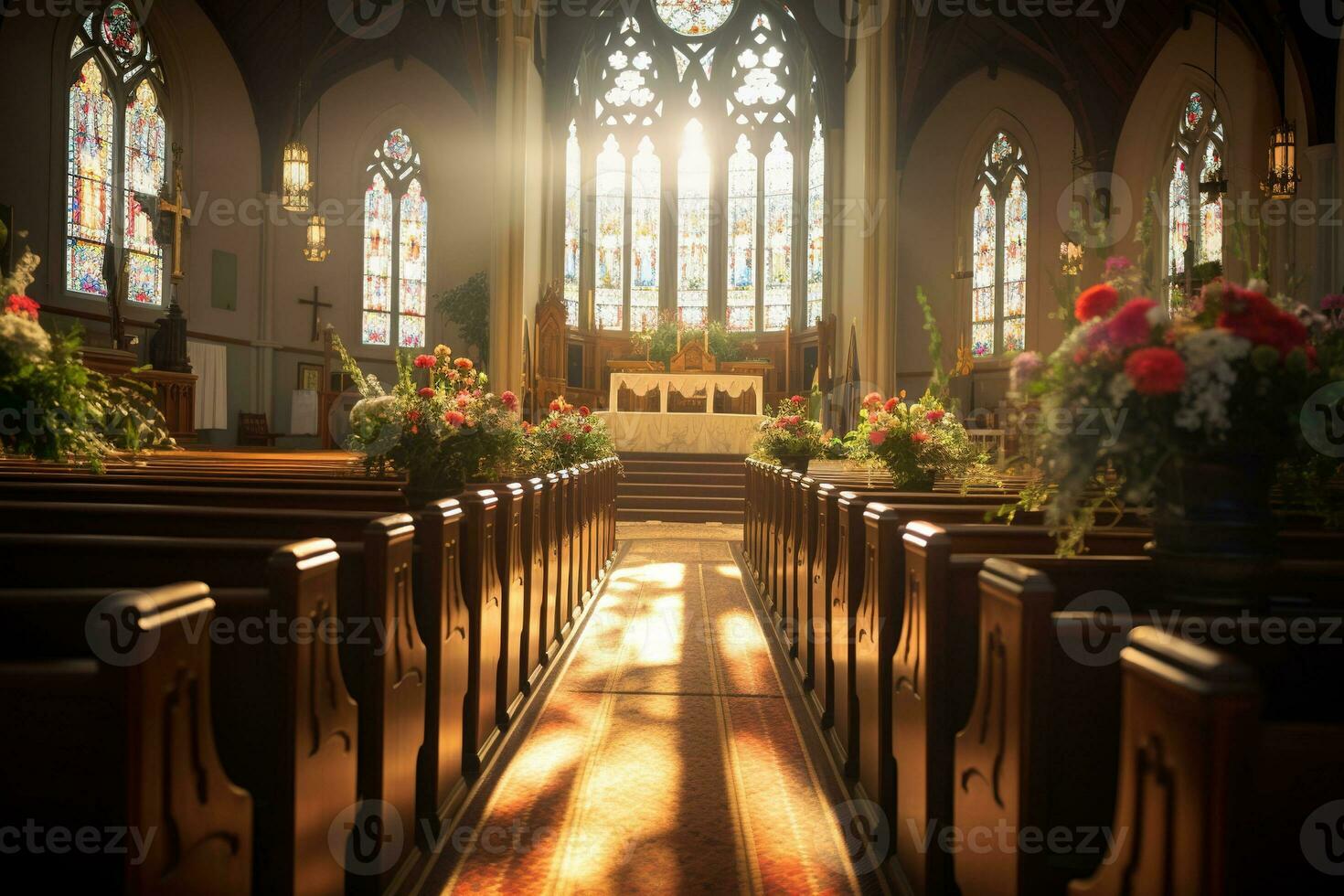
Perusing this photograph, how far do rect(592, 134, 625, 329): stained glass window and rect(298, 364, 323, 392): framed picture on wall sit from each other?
16.6ft

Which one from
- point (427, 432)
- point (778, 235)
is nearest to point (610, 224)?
point (778, 235)

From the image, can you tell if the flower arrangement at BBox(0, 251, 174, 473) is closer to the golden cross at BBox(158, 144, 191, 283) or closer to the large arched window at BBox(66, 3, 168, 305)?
the large arched window at BBox(66, 3, 168, 305)

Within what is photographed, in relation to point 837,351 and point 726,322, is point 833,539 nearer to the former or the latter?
point 837,351

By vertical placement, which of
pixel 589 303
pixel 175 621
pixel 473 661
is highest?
pixel 589 303

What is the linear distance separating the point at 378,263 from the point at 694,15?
24.6ft

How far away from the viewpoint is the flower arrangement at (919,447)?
4.68 meters

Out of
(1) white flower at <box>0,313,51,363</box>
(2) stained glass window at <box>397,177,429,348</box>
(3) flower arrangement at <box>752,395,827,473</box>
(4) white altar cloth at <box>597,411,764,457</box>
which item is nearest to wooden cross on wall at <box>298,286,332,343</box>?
(2) stained glass window at <box>397,177,429,348</box>

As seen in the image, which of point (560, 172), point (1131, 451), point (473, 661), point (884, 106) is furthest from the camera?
point (560, 172)

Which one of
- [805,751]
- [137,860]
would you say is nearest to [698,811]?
[805,751]

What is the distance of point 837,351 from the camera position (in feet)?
47.9

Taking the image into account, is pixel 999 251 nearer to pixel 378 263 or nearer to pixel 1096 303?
pixel 378 263

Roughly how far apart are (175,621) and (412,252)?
1632 cm

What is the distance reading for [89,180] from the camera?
11.9 meters

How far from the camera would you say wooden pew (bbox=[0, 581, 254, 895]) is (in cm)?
108
